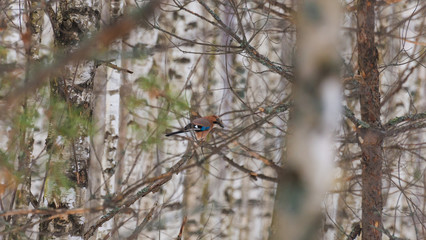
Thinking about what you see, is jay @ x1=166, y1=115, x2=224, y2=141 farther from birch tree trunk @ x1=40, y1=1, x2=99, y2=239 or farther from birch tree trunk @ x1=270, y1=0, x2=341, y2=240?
birch tree trunk @ x1=270, y1=0, x2=341, y2=240

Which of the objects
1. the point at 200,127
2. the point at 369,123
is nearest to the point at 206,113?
the point at 200,127

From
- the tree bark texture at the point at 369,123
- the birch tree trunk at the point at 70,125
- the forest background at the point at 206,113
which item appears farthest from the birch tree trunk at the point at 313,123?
the tree bark texture at the point at 369,123

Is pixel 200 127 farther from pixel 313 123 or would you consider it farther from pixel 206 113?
pixel 313 123

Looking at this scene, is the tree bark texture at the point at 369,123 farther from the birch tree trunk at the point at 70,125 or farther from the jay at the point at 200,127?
the birch tree trunk at the point at 70,125

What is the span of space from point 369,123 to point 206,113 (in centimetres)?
176

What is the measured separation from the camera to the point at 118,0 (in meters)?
3.46

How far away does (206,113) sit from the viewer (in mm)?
3729

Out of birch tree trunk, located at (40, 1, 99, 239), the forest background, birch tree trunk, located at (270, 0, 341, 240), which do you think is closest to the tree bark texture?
the forest background

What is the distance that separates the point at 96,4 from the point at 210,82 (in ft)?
5.59

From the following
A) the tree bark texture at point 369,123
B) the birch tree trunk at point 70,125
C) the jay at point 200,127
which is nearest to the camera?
the birch tree trunk at point 70,125

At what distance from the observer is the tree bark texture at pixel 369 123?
2151 millimetres

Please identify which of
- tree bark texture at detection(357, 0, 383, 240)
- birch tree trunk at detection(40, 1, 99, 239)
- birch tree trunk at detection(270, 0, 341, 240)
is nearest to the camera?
birch tree trunk at detection(270, 0, 341, 240)

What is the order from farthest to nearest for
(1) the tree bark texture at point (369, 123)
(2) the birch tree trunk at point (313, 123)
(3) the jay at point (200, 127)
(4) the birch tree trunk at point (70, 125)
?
(3) the jay at point (200, 127), (1) the tree bark texture at point (369, 123), (4) the birch tree trunk at point (70, 125), (2) the birch tree trunk at point (313, 123)

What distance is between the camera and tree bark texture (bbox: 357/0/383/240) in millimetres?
2151
